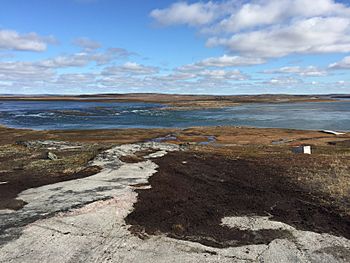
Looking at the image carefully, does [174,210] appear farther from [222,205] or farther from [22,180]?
[22,180]

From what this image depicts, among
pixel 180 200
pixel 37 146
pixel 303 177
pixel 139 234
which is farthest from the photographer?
pixel 37 146

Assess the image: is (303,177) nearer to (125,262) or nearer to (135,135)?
(125,262)

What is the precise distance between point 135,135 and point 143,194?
44.6 m

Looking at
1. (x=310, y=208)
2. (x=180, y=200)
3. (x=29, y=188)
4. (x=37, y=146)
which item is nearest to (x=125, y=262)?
(x=180, y=200)

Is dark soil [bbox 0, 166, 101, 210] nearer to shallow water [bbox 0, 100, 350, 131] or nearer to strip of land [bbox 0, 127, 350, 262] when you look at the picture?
strip of land [bbox 0, 127, 350, 262]

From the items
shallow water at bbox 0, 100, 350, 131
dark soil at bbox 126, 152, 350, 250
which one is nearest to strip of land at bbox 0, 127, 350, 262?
dark soil at bbox 126, 152, 350, 250

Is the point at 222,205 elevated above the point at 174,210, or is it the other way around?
the point at 174,210

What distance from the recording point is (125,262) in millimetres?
11547

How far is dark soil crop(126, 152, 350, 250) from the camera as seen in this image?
45.8 feet

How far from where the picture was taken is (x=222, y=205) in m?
17.3

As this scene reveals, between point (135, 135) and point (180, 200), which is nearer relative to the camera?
point (180, 200)

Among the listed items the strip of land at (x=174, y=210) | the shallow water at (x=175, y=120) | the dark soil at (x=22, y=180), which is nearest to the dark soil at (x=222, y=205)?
the strip of land at (x=174, y=210)

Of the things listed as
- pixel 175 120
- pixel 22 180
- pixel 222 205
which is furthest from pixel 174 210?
pixel 175 120

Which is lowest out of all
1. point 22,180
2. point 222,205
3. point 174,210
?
point 222,205
